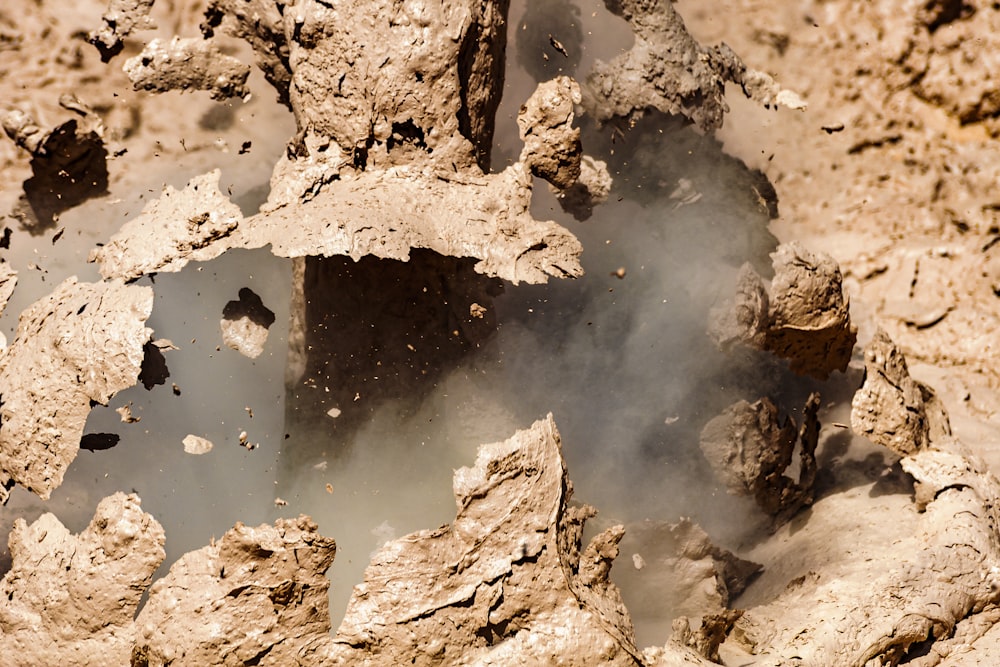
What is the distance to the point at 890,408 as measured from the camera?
100.0 inches

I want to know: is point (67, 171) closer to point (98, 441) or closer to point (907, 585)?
point (98, 441)

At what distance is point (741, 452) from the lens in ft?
9.07

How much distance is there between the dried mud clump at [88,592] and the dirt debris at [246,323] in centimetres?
61

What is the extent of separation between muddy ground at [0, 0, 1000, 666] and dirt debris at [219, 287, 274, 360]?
0.01 m

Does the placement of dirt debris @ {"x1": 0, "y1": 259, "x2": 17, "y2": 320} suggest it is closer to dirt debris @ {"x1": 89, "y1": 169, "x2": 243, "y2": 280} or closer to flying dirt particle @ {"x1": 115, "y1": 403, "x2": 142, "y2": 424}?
dirt debris @ {"x1": 89, "y1": 169, "x2": 243, "y2": 280}

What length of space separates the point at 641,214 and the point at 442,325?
2.63 feet

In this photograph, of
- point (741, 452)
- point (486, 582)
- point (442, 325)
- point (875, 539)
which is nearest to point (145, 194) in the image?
point (442, 325)

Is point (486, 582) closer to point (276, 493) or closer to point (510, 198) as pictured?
point (276, 493)

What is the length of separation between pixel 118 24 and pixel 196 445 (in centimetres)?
153

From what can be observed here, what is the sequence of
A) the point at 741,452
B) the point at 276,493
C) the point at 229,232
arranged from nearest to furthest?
the point at 229,232
the point at 276,493
the point at 741,452

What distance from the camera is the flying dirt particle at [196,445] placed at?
2613 millimetres

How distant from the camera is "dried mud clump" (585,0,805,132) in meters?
3.06

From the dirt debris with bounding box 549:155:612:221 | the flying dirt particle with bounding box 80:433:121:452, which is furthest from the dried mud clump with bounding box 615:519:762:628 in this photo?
the flying dirt particle with bounding box 80:433:121:452

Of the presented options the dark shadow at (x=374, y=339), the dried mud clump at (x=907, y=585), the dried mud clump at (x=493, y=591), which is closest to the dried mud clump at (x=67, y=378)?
the dark shadow at (x=374, y=339)
